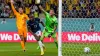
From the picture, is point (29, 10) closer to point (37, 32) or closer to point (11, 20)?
point (11, 20)

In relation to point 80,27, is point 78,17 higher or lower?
higher

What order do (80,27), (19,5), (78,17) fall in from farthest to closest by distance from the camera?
(19,5), (80,27), (78,17)

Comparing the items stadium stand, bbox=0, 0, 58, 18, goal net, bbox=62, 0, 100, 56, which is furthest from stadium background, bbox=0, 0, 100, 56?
stadium stand, bbox=0, 0, 58, 18

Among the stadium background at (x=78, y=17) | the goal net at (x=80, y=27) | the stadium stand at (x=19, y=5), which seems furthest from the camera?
the stadium stand at (x=19, y=5)

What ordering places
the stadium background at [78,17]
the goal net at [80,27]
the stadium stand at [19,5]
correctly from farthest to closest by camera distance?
the stadium stand at [19,5], the goal net at [80,27], the stadium background at [78,17]

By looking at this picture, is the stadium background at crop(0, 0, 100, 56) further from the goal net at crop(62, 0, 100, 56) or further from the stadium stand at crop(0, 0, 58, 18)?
the stadium stand at crop(0, 0, 58, 18)

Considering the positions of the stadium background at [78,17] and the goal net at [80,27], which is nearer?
the stadium background at [78,17]

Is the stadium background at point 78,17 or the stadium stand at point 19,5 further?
the stadium stand at point 19,5

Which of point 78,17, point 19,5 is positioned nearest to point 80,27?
point 78,17

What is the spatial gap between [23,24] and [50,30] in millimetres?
2582

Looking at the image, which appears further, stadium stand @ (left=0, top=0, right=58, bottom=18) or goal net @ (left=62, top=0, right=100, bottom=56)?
stadium stand @ (left=0, top=0, right=58, bottom=18)

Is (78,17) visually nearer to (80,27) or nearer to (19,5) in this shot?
(80,27)

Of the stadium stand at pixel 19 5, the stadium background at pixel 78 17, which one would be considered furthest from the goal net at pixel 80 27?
the stadium stand at pixel 19 5

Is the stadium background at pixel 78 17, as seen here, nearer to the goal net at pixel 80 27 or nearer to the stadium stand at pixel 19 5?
the goal net at pixel 80 27
